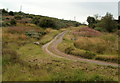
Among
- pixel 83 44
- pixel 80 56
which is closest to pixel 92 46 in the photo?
pixel 83 44

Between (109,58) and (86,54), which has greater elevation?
(86,54)

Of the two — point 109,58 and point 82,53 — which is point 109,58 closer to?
point 109,58

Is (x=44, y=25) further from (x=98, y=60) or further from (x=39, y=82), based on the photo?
(x=39, y=82)

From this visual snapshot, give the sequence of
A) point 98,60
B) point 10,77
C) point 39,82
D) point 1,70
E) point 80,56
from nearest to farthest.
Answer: point 39,82, point 10,77, point 1,70, point 98,60, point 80,56

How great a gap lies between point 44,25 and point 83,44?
2205 cm

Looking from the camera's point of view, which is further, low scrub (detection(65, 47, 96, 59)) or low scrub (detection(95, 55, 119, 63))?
low scrub (detection(65, 47, 96, 59))

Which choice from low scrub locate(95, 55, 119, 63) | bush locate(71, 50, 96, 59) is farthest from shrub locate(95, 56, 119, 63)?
bush locate(71, 50, 96, 59)

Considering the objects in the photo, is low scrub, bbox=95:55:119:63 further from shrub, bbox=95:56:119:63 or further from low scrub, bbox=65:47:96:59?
low scrub, bbox=65:47:96:59

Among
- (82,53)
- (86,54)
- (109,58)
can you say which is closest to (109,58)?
(109,58)

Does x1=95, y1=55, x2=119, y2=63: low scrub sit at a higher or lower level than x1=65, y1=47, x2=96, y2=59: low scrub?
lower

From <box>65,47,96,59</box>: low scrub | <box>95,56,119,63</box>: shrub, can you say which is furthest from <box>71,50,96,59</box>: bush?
<box>95,56,119,63</box>: shrub

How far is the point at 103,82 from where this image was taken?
5.86 metres

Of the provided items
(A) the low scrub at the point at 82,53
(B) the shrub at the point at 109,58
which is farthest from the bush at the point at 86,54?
(B) the shrub at the point at 109,58

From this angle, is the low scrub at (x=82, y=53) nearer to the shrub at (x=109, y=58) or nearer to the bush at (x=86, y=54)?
the bush at (x=86, y=54)
